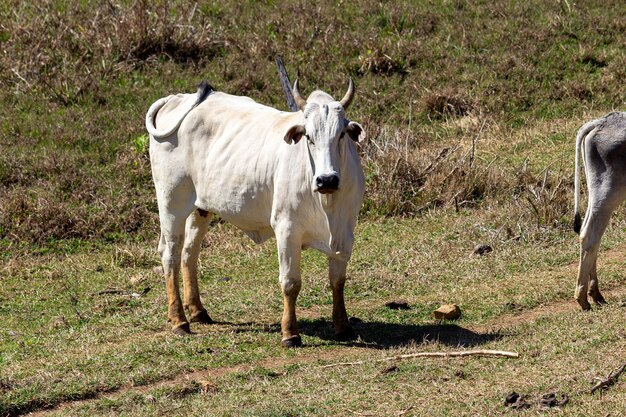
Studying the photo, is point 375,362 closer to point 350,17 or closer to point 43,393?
point 43,393

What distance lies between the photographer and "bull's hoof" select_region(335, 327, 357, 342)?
8242mm

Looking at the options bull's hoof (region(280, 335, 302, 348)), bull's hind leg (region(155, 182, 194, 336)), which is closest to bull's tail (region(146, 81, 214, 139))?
bull's hind leg (region(155, 182, 194, 336))

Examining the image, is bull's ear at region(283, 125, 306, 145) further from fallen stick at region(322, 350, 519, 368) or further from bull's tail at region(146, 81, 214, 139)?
fallen stick at region(322, 350, 519, 368)

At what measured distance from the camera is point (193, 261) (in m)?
9.09

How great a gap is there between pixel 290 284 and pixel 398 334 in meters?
0.89

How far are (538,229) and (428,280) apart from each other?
5.05 feet

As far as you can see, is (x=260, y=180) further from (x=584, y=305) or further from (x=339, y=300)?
(x=584, y=305)

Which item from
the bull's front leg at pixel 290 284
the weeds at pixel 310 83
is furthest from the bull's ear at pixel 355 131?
the weeds at pixel 310 83

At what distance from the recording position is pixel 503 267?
9.78 meters

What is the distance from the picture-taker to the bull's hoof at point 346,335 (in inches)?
324

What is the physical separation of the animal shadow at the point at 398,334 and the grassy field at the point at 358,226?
0.03 m

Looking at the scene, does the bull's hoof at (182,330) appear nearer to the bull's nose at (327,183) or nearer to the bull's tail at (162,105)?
the bull's tail at (162,105)

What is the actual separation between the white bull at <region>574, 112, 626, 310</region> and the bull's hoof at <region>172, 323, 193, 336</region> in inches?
114

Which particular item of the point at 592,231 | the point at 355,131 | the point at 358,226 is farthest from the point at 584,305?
the point at 358,226
